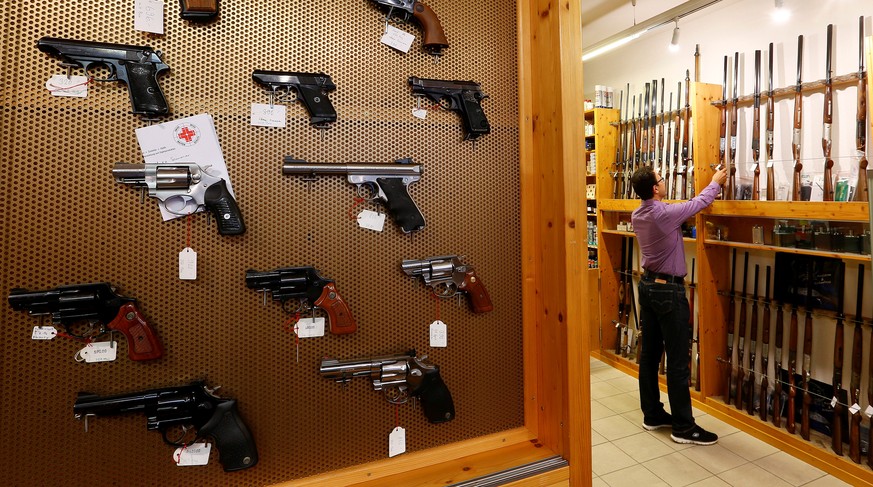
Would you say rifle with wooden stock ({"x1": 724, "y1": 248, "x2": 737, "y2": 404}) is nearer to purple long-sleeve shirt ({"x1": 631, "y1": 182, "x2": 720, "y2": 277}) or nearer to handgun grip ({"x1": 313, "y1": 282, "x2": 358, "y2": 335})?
purple long-sleeve shirt ({"x1": 631, "y1": 182, "x2": 720, "y2": 277})

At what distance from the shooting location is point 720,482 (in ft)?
8.53

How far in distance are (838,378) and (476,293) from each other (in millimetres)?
2839

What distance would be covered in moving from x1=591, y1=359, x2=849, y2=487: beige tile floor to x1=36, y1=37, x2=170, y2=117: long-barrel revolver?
2.88 meters

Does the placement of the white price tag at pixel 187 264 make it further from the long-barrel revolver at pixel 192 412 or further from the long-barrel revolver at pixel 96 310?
the long-barrel revolver at pixel 192 412

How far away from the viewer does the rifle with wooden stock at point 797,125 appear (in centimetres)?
304

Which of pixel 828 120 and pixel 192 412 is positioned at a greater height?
pixel 828 120

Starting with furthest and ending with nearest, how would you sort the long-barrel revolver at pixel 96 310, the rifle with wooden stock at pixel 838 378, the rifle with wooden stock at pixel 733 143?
the rifle with wooden stock at pixel 733 143 < the rifle with wooden stock at pixel 838 378 < the long-barrel revolver at pixel 96 310

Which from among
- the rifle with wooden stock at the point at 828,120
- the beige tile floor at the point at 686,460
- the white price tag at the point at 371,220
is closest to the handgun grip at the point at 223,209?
the white price tag at the point at 371,220

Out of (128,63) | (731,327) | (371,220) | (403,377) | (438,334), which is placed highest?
(128,63)

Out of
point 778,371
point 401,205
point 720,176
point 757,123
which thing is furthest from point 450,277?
point 757,123

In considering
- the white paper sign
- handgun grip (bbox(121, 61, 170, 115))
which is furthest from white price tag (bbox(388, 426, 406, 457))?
handgun grip (bbox(121, 61, 170, 115))

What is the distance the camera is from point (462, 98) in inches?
59.0

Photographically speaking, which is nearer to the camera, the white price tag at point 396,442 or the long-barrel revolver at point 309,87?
the long-barrel revolver at point 309,87

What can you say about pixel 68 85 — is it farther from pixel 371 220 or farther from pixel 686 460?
pixel 686 460
